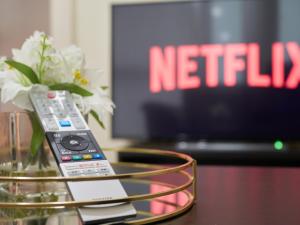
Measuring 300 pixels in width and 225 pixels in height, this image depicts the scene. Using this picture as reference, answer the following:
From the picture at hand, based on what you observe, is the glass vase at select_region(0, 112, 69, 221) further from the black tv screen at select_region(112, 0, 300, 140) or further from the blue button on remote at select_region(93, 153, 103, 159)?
the black tv screen at select_region(112, 0, 300, 140)

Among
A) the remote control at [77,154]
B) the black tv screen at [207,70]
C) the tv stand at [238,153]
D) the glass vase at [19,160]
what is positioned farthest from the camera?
the black tv screen at [207,70]

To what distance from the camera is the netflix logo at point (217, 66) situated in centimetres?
215

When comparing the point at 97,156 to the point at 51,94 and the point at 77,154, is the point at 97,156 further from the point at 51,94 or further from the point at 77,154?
the point at 51,94

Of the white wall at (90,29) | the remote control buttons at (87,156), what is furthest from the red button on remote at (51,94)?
the white wall at (90,29)

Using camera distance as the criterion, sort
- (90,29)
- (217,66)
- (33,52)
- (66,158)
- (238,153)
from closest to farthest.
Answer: (66,158) < (33,52) < (238,153) < (217,66) < (90,29)

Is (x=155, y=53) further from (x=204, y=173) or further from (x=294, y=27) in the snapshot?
(x=204, y=173)

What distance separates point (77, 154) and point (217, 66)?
6.05ft

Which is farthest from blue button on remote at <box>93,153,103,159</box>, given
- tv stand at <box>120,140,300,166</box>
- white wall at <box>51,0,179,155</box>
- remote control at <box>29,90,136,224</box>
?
white wall at <box>51,0,179,155</box>

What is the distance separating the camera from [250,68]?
7.20 ft

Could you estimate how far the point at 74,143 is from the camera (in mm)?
476

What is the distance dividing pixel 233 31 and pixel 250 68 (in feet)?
0.74

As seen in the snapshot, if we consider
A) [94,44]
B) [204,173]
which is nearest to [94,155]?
[204,173]

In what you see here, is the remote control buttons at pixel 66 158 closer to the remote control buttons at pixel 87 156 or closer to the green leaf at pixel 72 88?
the remote control buttons at pixel 87 156

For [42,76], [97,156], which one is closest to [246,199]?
[97,156]
